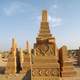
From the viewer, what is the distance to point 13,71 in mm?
17984

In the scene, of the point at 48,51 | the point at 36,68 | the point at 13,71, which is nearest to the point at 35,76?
the point at 36,68

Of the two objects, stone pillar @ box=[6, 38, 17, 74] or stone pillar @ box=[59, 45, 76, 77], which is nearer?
stone pillar @ box=[59, 45, 76, 77]

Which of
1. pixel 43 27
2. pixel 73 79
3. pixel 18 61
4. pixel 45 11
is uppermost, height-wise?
pixel 45 11

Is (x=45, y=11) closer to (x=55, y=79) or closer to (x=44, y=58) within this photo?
(x=44, y=58)

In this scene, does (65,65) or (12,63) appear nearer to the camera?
(65,65)

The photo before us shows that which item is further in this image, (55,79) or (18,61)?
(18,61)

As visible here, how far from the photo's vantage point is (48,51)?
32.4 feet

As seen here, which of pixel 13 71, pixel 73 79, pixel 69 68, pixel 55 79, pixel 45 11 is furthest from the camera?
pixel 13 71

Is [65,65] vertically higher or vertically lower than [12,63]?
lower

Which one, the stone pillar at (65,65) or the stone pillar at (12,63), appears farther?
the stone pillar at (12,63)

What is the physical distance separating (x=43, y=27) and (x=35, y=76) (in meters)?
2.38

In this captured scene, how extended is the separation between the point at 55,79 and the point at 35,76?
0.87 metres

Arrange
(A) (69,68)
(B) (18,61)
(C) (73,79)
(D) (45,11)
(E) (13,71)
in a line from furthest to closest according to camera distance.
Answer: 1. (B) (18,61)
2. (E) (13,71)
3. (A) (69,68)
4. (C) (73,79)
5. (D) (45,11)

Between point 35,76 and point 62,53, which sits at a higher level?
point 62,53
